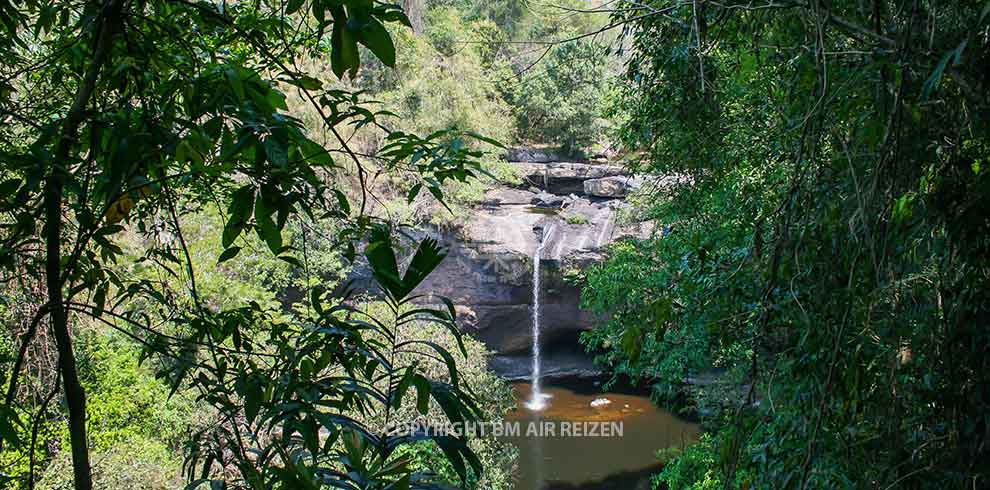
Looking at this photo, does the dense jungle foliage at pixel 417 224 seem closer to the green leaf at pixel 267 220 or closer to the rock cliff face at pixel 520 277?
the green leaf at pixel 267 220

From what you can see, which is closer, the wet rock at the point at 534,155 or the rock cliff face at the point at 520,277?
the rock cliff face at the point at 520,277

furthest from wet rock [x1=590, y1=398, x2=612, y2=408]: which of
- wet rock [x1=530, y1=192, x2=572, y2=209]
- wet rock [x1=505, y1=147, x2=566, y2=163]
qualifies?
wet rock [x1=505, y1=147, x2=566, y2=163]

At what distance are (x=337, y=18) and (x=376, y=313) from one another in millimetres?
6581

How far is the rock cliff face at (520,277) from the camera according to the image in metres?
11.2

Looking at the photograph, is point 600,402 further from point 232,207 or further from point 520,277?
point 232,207

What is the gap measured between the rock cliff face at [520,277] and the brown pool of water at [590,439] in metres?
0.63

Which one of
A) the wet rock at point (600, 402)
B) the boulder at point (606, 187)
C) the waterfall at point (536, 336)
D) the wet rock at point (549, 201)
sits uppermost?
the boulder at point (606, 187)

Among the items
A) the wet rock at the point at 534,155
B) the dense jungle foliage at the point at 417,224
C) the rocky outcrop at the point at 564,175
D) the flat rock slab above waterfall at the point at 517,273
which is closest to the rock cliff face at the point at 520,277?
the flat rock slab above waterfall at the point at 517,273

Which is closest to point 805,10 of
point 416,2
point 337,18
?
→ point 337,18

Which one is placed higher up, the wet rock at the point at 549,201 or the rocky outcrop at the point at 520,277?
the wet rock at the point at 549,201

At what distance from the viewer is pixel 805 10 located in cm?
172

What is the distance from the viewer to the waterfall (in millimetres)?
10805

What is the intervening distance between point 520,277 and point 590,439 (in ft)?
9.09

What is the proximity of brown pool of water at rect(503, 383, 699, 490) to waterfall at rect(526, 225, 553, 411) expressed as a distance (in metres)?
0.12
